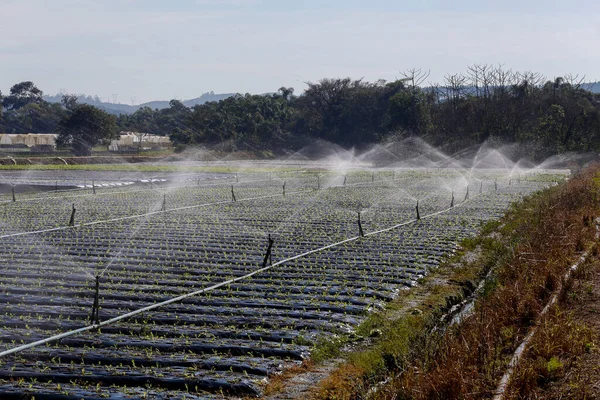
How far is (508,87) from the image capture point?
87.1 metres

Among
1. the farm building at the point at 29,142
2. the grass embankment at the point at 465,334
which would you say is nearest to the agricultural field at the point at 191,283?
the grass embankment at the point at 465,334

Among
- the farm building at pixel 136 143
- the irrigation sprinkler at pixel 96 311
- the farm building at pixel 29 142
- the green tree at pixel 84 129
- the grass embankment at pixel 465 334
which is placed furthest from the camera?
the farm building at pixel 136 143

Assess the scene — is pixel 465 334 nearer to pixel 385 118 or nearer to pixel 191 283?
pixel 191 283

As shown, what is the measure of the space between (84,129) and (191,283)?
6603cm

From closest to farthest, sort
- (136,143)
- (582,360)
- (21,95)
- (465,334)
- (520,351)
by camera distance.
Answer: (582,360), (520,351), (465,334), (136,143), (21,95)

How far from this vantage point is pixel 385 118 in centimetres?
8494

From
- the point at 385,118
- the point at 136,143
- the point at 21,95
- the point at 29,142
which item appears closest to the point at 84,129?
the point at 29,142

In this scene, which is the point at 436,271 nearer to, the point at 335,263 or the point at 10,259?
Answer: the point at 335,263

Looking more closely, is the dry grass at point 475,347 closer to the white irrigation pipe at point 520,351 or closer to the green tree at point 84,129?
the white irrigation pipe at point 520,351

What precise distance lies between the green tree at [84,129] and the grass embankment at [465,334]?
207 ft

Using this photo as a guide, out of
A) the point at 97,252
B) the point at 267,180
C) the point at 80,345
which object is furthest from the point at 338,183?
the point at 80,345

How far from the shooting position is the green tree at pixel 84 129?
7494 centimetres

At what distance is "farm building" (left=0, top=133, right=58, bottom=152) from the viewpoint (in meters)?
80.1

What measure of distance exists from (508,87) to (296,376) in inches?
3274
